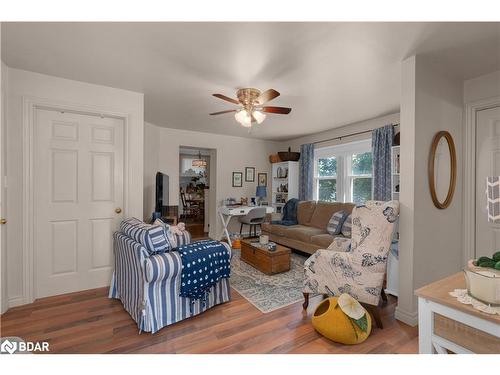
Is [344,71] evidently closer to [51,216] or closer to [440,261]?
[440,261]

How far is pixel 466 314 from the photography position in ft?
3.05

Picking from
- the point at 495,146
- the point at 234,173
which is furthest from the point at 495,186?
the point at 234,173

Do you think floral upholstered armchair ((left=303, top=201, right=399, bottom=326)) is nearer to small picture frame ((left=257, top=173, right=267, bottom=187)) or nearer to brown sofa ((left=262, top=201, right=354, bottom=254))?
brown sofa ((left=262, top=201, right=354, bottom=254))

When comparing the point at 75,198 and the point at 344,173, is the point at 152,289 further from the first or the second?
the point at 344,173

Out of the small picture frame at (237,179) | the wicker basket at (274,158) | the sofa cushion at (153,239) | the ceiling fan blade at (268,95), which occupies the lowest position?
the sofa cushion at (153,239)

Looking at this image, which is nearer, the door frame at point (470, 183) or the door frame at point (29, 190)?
the door frame at point (29, 190)

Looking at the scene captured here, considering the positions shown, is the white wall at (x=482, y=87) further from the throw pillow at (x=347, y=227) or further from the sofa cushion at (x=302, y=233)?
the sofa cushion at (x=302, y=233)

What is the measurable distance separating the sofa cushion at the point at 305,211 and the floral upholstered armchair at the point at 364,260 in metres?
2.51

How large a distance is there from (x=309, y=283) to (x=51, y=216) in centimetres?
277

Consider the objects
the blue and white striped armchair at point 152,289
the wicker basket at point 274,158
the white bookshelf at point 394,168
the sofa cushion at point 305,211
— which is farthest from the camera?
the wicker basket at point 274,158

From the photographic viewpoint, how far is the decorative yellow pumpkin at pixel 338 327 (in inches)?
66.6

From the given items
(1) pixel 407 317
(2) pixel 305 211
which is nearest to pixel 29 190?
(1) pixel 407 317

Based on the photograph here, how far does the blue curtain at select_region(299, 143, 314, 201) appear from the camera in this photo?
17.3ft

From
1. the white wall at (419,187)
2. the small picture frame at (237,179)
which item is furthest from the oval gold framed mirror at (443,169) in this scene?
the small picture frame at (237,179)
